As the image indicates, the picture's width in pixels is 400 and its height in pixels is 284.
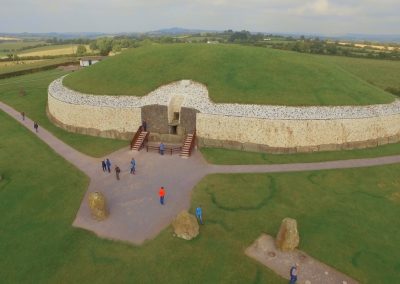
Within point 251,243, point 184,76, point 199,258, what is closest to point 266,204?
point 251,243

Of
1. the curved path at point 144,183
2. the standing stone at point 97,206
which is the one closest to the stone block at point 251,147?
the curved path at point 144,183

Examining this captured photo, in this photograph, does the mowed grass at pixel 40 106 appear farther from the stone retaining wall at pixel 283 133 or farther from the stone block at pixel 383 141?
the stone block at pixel 383 141

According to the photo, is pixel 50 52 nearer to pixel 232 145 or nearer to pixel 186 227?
pixel 232 145

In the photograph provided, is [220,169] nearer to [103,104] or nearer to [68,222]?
[68,222]

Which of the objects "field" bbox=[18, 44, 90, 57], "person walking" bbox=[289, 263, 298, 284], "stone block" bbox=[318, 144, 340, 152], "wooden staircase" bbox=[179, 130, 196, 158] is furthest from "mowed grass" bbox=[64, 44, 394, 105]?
"field" bbox=[18, 44, 90, 57]

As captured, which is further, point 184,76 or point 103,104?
point 184,76

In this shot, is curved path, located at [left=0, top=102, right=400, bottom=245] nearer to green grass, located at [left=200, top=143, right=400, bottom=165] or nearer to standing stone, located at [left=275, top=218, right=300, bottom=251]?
green grass, located at [left=200, top=143, right=400, bottom=165]
